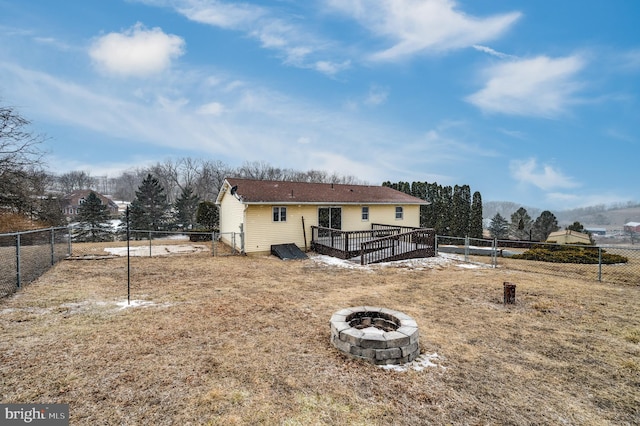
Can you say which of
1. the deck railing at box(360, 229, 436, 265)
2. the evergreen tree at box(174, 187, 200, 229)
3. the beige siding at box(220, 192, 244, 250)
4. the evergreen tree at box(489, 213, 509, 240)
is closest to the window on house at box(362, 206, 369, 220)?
the deck railing at box(360, 229, 436, 265)

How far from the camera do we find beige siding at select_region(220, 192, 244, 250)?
14703 mm

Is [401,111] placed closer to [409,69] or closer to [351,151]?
[409,69]

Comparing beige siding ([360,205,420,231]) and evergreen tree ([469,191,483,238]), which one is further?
evergreen tree ([469,191,483,238])

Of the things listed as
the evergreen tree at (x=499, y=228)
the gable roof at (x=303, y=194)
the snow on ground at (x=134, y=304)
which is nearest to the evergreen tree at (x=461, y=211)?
the gable roof at (x=303, y=194)

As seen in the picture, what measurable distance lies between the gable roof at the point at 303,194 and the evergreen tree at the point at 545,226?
23.5 m

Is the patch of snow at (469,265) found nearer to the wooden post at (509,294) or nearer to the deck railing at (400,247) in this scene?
the deck railing at (400,247)

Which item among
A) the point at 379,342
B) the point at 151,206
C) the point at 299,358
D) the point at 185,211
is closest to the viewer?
the point at 379,342

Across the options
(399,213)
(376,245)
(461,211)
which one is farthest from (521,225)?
(376,245)

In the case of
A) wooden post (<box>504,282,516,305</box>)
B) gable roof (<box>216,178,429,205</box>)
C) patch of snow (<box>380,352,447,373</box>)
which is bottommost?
patch of snow (<box>380,352,447,373</box>)

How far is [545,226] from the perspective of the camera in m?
32.9

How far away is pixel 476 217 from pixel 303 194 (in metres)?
20.0

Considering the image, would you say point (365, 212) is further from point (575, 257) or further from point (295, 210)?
point (575, 257)

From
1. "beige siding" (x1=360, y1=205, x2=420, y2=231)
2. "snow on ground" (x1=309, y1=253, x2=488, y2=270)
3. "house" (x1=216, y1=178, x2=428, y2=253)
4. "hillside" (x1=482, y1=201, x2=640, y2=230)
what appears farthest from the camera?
"hillside" (x1=482, y1=201, x2=640, y2=230)

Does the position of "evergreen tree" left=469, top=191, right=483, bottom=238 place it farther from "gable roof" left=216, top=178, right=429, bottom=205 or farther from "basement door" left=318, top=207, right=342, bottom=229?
"basement door" left=318, top=207, right=342, bottom=229
